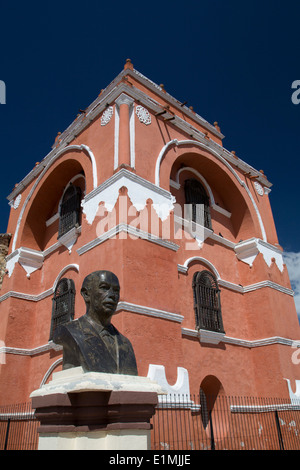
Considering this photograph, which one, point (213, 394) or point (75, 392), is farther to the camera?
point (213, 394)

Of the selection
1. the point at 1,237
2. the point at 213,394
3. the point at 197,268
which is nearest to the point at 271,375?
the point at 213,394

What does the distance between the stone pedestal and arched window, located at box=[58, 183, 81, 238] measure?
7082 millimetres

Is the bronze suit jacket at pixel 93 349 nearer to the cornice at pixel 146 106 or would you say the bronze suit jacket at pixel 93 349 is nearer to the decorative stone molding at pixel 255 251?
the cornice at pixel 146 106

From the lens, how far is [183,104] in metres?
11.4

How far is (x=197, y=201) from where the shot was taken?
35.8 feet

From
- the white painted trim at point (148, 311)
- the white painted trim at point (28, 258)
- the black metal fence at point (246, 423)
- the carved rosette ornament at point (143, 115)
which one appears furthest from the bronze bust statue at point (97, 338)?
the white painted trim at point (28, 258)

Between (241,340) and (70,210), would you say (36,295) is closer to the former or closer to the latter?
(70,210)

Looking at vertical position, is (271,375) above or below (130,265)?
below

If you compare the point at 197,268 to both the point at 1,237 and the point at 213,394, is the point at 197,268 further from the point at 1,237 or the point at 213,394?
the point at 1,237

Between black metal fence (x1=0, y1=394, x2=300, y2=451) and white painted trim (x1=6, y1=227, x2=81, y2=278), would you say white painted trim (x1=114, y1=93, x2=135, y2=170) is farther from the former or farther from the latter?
black metal fence (x1=0, y1=394, x2=300, y2=451)

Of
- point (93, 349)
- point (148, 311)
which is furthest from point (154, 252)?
point (93, 349)

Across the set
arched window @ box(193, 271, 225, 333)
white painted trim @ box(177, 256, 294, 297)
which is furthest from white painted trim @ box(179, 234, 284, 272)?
arched window @ box(193, 271, 225, 333)

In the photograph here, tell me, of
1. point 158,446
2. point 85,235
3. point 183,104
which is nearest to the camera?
point 158,446
